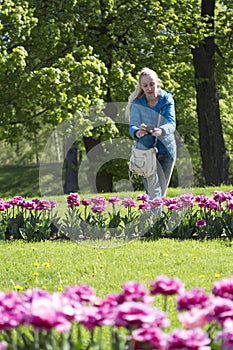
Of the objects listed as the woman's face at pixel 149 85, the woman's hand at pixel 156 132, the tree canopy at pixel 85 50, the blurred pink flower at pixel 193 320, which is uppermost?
the tree canopy at pixel 85 50

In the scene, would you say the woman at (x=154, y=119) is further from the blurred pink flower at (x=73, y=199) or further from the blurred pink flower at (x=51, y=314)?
the blurred pink flower at (x=51, y=314)

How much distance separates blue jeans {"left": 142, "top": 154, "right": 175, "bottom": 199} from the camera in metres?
7.76

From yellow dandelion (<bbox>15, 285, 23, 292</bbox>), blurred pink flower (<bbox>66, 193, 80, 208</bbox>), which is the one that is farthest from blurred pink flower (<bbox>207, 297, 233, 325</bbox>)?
blurred pink flower (<bbox>66, 193, 80, 208</bbox>)

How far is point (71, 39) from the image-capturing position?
15758 millimetres

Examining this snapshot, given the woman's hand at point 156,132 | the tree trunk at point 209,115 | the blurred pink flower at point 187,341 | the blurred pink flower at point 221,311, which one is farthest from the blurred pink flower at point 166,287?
the tree trunk at point 209,115

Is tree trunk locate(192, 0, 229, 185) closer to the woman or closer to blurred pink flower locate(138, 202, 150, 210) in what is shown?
the woman

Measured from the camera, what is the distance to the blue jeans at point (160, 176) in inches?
306

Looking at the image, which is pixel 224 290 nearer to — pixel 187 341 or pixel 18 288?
pixel 187 341

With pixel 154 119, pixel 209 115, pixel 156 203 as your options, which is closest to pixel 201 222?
pixel 156 203

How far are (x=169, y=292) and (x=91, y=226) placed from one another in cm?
489

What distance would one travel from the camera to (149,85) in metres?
7.48

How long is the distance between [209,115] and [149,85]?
32.3 feet

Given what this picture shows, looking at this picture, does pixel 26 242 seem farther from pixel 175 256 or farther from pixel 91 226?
pixel 175 256

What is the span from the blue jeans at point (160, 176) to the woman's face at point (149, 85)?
0.82 meters
